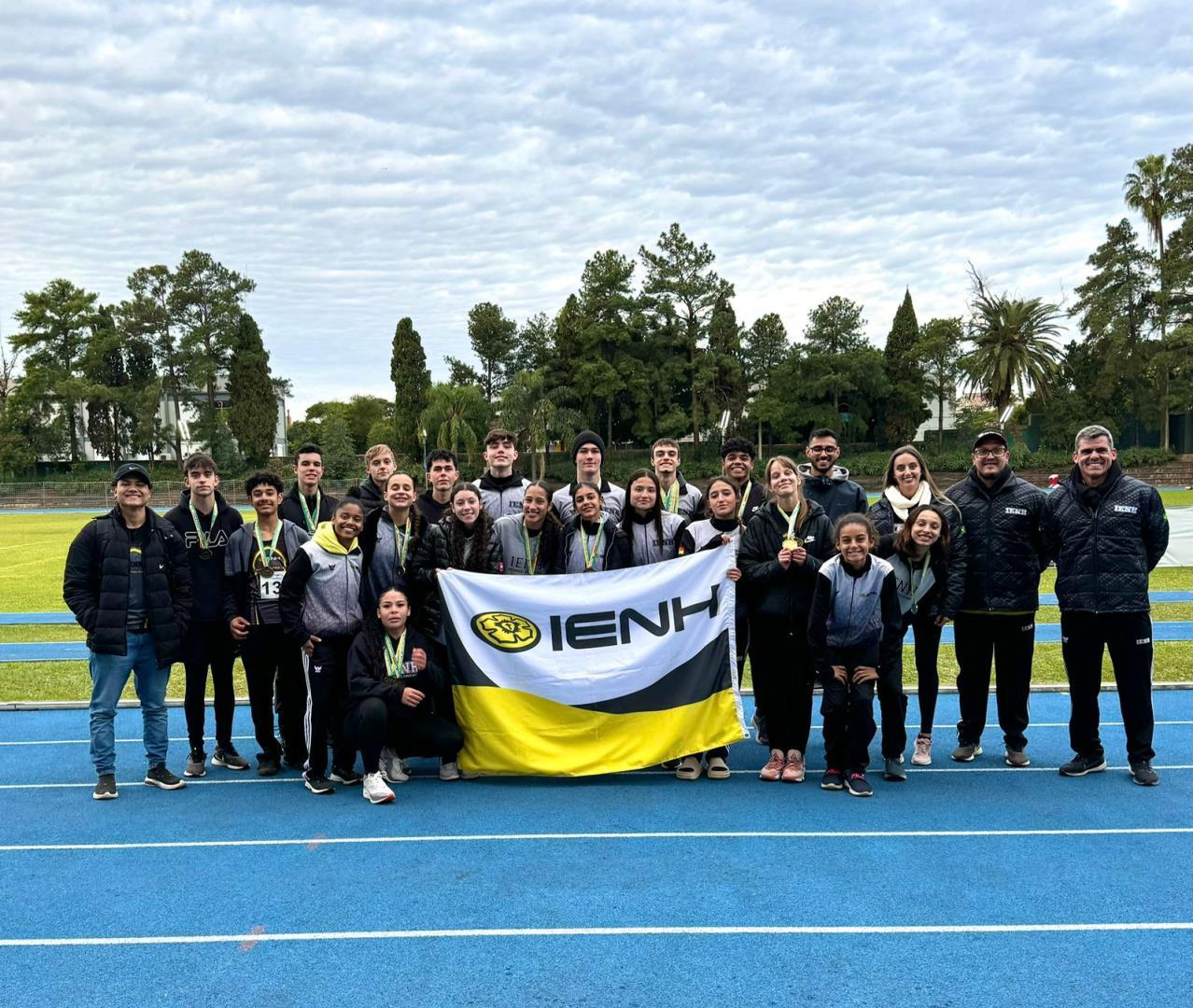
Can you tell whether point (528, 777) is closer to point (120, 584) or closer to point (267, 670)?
point (267, 670)

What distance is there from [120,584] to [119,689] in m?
0.69

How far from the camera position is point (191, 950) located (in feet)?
12.6

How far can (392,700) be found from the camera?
5688 mm

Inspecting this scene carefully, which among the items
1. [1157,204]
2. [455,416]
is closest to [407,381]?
[455,416]

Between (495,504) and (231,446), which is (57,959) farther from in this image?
(231,446)

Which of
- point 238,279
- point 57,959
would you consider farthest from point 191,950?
point 238,279

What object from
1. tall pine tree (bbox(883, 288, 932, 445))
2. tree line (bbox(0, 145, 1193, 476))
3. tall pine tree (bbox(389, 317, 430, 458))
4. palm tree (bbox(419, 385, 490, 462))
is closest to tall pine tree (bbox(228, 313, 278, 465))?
tree line (bbox(0, 145, 1193, 476))

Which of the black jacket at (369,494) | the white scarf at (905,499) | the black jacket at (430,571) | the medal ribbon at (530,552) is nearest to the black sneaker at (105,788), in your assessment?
the black jacket at (430,571)

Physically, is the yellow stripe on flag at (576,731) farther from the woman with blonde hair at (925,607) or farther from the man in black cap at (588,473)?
the man in black cap at (588,473)

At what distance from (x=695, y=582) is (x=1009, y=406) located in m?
49.4

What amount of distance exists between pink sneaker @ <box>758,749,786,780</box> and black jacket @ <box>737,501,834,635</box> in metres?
0.84

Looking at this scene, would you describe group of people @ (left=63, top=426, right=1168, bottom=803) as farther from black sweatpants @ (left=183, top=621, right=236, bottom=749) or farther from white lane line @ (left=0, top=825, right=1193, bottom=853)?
white lane line @ (left=0, top=825, right=1193, bottom=853)

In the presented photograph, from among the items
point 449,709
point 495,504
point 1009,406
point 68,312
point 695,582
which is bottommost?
point 449,709

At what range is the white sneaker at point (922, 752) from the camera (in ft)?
19.9
